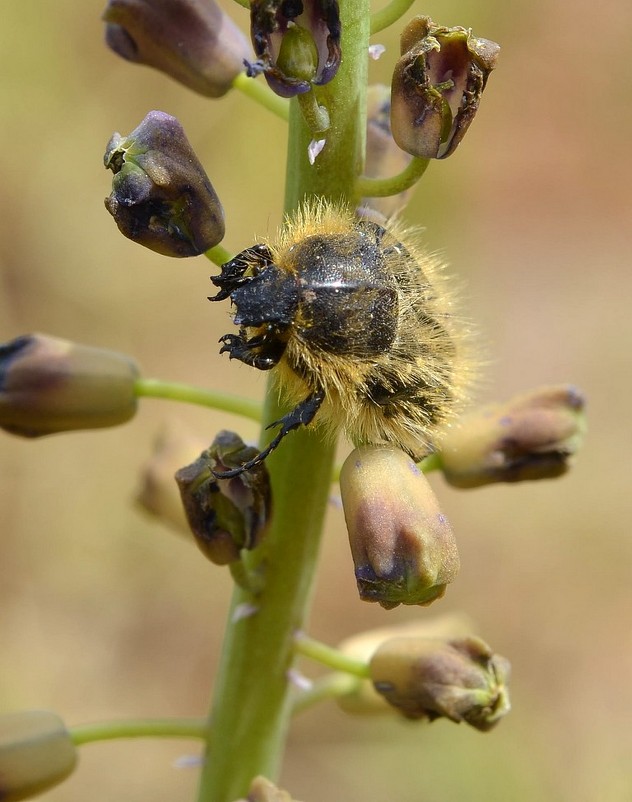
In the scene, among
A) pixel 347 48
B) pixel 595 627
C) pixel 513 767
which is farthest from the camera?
pixel 595 627

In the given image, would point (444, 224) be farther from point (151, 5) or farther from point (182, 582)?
point (151, 5)

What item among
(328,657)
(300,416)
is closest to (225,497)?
(300,416)

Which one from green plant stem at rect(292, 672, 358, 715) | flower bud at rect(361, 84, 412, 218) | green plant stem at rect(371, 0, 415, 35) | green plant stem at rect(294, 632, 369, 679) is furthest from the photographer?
green plant stem at rect(292, 672, 358, 715)

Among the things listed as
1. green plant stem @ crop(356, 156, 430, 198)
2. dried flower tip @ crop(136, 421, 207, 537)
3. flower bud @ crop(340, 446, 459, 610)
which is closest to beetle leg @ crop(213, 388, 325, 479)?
flower bud @ crop(340, 446, 459, 610)

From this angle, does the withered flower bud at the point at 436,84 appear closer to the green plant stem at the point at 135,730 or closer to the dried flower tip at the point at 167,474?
the dried flower tip at the point at 167,474

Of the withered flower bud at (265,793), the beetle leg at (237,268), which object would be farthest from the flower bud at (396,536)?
the withered flower bud at (265,793)

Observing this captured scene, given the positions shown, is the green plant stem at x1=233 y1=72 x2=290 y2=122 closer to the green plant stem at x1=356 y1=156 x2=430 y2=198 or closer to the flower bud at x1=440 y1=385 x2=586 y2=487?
the green plant stem at x1=356 y1=156 x2=430 y2=198

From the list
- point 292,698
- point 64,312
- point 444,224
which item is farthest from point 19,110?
point 292,698
